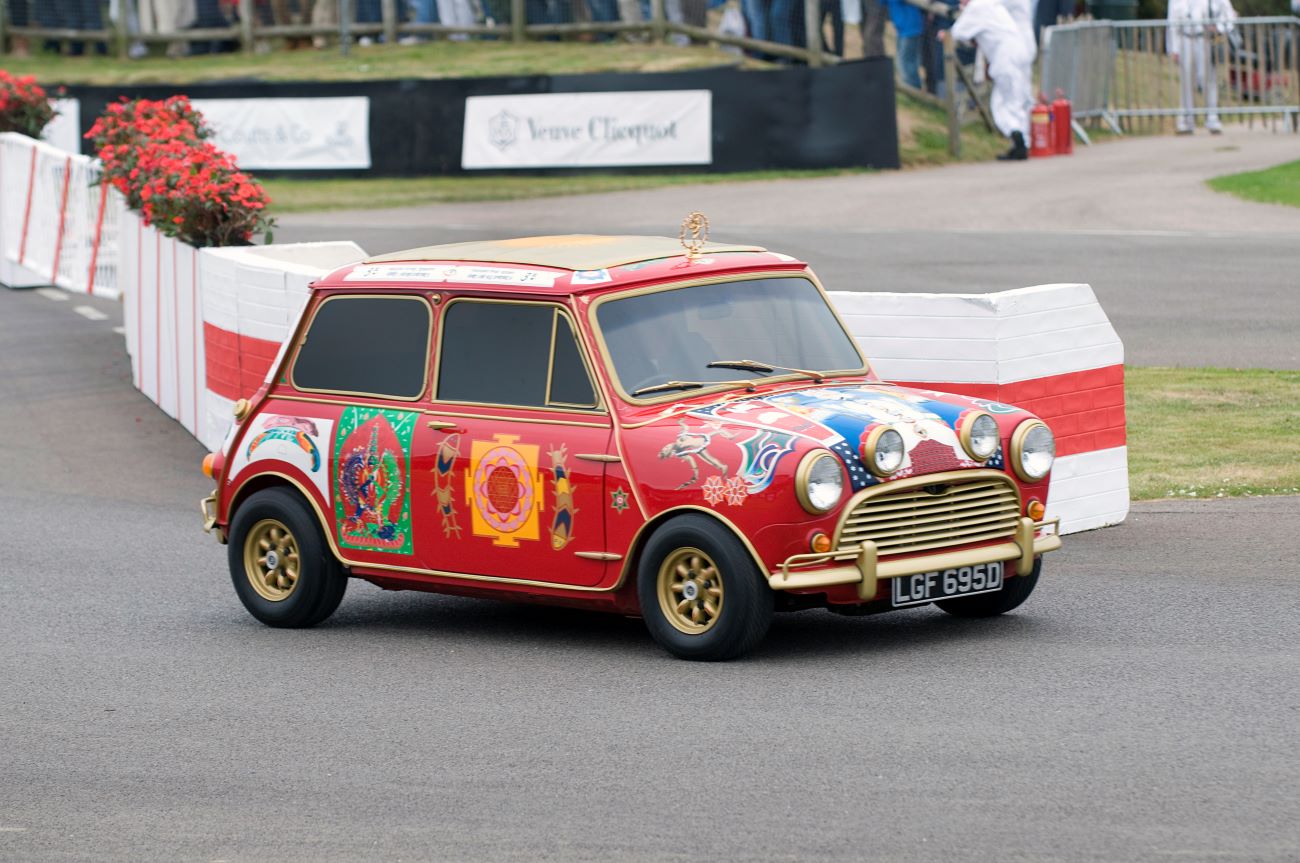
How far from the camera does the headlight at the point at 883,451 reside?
7750 millimetres

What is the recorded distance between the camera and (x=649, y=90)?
28984 mm

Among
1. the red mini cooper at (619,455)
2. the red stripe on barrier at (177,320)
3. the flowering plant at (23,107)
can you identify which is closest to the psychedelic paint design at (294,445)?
the red mini cooper at (619,455)

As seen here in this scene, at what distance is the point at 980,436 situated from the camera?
8.12 meters

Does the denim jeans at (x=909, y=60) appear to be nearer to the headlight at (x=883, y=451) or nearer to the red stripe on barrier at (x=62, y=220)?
the red stripe on barrier at (x=62, y=220)

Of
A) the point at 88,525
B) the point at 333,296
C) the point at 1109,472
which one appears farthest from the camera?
the point at 88,525

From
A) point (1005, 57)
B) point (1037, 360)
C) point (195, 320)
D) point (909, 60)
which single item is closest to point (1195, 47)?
point (1005, 57)

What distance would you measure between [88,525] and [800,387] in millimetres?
5505

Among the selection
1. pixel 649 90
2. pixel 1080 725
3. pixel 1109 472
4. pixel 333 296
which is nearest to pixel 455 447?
pixel 333 296

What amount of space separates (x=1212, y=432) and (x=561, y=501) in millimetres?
6206

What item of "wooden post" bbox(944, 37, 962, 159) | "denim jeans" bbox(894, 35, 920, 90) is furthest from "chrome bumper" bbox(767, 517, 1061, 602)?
"denim jeans" bbox(894, 35, 920, 90)

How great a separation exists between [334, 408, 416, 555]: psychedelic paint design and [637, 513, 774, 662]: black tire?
1.28 metres

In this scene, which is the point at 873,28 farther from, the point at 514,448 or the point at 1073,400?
the point at 514,448

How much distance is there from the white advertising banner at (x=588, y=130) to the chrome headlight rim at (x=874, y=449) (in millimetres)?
21435

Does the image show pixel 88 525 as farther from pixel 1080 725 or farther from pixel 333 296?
pixel 1080 725
